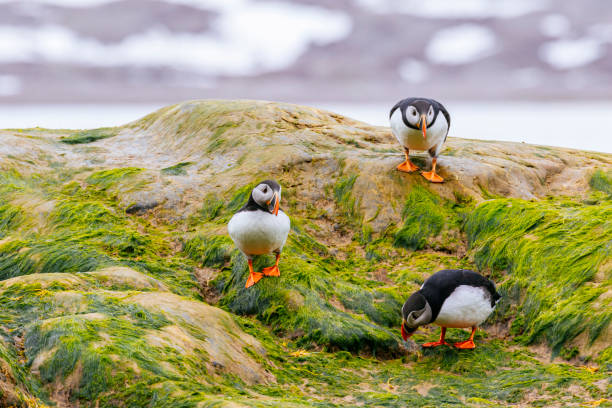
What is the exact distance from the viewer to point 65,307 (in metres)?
5.36

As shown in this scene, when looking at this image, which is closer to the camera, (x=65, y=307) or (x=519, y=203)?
(x=65, y=307)

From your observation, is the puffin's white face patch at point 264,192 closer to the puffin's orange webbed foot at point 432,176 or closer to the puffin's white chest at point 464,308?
the puffin's white chest at point 464,308

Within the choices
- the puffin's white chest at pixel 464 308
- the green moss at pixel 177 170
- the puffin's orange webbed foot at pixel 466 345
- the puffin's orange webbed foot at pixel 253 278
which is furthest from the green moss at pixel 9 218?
the puffin's orange webbed foot at pixel 466 345

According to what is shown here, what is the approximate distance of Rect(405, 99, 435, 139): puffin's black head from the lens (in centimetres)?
903

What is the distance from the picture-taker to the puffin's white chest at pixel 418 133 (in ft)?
30.3

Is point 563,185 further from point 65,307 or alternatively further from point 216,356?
point 65,307

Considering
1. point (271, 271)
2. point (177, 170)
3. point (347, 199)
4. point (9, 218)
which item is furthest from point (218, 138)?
point (271, 271)

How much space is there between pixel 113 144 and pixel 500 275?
344 inches

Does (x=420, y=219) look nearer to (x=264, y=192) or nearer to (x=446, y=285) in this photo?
(x=446, y=285)

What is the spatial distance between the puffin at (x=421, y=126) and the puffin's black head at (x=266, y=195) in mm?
3133

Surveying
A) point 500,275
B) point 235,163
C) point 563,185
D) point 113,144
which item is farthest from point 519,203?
point 113,144

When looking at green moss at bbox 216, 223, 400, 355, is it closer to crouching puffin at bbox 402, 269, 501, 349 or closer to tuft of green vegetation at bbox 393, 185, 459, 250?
crouching puffin at bbox 402, 269, 501, 349

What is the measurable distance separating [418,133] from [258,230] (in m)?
3.59

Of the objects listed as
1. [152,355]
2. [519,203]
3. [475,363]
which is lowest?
[475,363]
